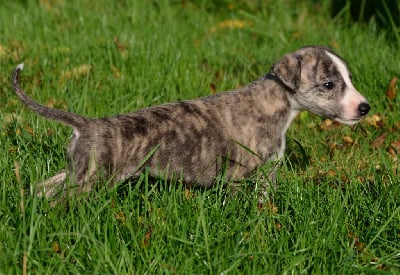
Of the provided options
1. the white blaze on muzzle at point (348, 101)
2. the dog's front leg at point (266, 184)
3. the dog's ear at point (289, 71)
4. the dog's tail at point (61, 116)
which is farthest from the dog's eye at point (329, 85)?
the dog's tail at point (61, 116)

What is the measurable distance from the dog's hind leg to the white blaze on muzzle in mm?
2153

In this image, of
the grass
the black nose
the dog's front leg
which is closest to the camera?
the grass

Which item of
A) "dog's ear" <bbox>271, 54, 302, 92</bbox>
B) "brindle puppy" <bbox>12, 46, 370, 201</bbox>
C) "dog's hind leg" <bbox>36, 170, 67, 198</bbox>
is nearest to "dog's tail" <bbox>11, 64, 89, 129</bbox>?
"brindle puppy" <bbox>12, 46, 370, 201</bbox>

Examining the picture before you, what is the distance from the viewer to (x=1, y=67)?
7793 millimetres

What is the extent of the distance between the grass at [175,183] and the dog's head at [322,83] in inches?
17.8

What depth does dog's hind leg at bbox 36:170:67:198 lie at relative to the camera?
4.89 m

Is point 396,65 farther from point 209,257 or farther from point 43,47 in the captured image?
point 209,257

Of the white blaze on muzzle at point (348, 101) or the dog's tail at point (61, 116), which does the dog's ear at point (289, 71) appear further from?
the dog's tail at point (61, 116)

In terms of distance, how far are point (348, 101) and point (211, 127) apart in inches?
42.1

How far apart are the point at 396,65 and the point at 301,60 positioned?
246 centimetres


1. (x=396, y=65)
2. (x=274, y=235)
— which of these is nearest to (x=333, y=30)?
(x=396, y=65)

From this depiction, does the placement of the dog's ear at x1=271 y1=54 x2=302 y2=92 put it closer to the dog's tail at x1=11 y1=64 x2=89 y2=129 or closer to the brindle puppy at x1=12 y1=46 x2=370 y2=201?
Answer: the brindle puppy at x1=12 y1=46 x2=370 y2=201

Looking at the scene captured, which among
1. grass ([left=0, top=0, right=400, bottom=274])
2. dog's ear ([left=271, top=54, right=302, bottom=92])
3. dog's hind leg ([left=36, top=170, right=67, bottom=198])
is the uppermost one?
dog's ear ([left=271, top=54, right=302, bottom=92])

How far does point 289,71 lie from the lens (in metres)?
5.64
